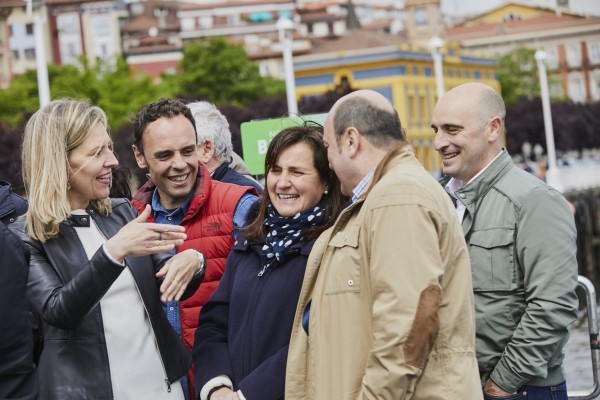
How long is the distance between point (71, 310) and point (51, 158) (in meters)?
0.53

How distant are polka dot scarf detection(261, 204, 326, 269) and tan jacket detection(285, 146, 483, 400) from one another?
0.36 metres

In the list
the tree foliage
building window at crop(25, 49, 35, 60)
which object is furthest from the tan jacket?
building window at crop(25, 49, 35, 60)

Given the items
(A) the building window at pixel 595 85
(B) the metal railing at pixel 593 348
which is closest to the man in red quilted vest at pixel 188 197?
(B) the metal railing at pixel 593 348

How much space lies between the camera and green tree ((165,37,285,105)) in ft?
260

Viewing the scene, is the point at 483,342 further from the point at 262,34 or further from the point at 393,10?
the point at 393,10

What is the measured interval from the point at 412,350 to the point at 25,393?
105cm

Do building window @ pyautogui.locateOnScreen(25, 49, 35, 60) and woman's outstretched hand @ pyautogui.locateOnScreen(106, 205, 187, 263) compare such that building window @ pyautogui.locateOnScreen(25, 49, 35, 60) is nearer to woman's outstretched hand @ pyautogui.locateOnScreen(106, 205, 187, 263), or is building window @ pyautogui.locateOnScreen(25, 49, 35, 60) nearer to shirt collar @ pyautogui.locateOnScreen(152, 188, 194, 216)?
shirt collar @ pyautogui.locateOnScreen(152, 188, 194, 216)

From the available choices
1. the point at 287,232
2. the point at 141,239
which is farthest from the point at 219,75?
the point at 141,239

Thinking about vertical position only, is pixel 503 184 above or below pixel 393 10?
below

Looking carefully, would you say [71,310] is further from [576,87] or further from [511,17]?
[511,17]

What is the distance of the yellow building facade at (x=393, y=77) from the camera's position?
67.5m

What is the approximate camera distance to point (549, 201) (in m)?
4.72

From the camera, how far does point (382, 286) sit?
12.1ft

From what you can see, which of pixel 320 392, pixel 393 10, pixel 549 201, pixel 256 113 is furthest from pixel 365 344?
pixel 393 10
